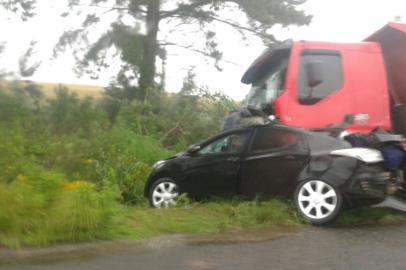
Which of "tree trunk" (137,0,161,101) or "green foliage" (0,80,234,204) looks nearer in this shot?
"green foliage" (0,80,234,204)

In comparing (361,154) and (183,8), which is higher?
(183,8)

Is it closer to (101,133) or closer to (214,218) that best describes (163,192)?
(214,218)

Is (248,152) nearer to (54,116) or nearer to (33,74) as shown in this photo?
(54,116)

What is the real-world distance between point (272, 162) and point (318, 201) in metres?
1.06

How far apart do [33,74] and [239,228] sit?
374 inches

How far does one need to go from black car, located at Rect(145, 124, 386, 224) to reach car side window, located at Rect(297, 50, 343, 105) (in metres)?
1.40

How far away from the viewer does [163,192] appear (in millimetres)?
9477

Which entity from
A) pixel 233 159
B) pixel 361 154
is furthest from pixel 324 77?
A: pixel 361 154

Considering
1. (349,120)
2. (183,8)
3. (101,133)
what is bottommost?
(101,133)

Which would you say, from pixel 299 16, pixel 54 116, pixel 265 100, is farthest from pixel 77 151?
pixel 299 16

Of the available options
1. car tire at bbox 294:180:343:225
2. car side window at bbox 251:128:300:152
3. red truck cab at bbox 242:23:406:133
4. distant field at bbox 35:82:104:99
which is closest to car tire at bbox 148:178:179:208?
car side window at bbox 251:128:300:152

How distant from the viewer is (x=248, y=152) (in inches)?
349

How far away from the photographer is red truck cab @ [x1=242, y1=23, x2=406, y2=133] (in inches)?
385

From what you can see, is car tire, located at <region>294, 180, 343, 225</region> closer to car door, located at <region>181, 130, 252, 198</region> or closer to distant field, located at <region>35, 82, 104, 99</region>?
car door, located at <region>181, 130, 252, 198</region>
